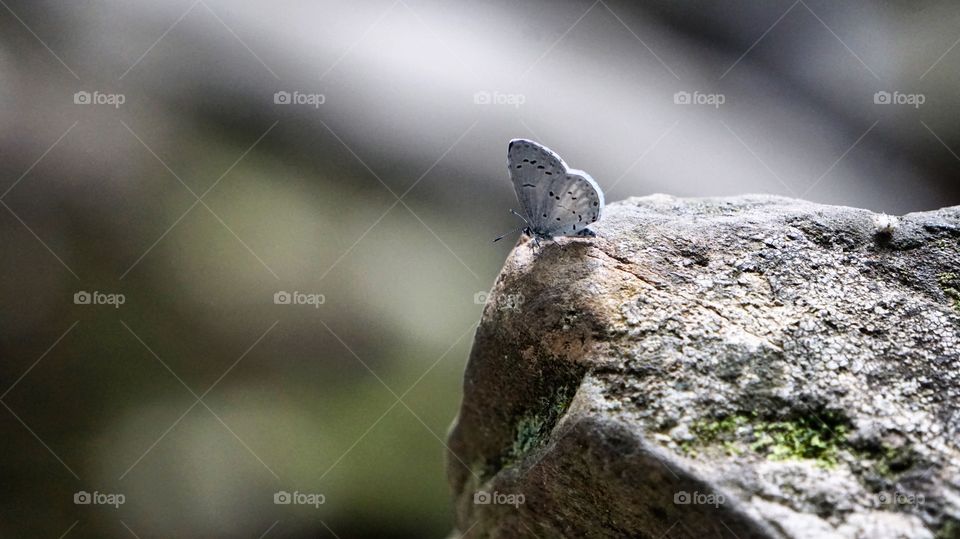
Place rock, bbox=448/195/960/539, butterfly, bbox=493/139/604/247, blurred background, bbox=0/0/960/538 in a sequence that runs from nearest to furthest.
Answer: rock, bbox=448/195/960/539, butterfly, bbox=493/139/604/247, blurred background, bbox=0/0/960/538

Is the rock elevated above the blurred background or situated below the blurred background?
below

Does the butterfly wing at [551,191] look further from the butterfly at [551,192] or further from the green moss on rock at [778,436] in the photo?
the green moss on rock at [778,436]

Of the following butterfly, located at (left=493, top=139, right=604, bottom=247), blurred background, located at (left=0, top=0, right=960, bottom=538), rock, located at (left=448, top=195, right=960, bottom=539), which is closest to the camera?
rock, located at (left=448, top=195, right=960, bottom=539)

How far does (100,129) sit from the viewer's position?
8.05 ft

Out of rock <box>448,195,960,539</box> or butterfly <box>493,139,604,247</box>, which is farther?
butterfly <box>493,139,604,247</box>

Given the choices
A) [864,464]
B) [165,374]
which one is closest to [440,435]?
[165,374]

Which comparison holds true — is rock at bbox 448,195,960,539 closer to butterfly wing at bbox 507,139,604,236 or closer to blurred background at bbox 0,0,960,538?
butterfly wing at bbox 507,139,604,236

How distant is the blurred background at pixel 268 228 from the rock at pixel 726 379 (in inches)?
49.7

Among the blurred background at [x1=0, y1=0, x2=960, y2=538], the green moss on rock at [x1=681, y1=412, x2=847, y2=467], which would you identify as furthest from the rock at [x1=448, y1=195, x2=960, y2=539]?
the blurred background at [x1=0, y1=0, x2=960, y2=538]

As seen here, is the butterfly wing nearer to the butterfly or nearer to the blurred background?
the butterfly

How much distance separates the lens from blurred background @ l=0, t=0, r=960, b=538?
244cm

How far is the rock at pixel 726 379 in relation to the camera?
103 centimetres

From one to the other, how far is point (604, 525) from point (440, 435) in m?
1.61

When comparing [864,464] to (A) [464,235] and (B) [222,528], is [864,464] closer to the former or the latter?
(A) [464,235]
